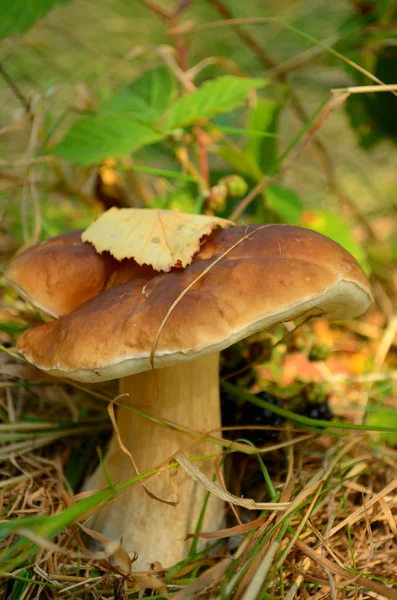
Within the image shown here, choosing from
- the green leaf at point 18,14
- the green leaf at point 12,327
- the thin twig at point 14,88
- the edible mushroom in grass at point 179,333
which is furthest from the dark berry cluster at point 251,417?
the green leaf at point 18,14

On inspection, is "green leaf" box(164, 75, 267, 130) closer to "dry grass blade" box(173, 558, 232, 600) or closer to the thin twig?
the thin twig

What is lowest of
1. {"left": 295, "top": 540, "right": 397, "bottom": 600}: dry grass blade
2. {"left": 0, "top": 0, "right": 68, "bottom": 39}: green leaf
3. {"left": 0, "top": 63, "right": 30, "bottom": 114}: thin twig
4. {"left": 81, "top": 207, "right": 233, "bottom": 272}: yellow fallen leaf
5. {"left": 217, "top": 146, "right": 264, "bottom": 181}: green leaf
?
{"left": 295, "top": 540, "right": 397, "bottom": 600}: dry grass blade

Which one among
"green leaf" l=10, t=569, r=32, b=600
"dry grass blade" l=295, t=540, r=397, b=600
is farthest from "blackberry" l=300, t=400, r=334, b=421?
"green leaf" l=10, t=569, r=32, b=600

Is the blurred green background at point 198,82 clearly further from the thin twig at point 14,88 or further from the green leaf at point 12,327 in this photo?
the green leaf at point 12,327

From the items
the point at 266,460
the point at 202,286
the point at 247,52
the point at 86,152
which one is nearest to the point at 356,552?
the point at 266,460

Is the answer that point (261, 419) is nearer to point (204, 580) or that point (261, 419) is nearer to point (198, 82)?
point (204, 580)

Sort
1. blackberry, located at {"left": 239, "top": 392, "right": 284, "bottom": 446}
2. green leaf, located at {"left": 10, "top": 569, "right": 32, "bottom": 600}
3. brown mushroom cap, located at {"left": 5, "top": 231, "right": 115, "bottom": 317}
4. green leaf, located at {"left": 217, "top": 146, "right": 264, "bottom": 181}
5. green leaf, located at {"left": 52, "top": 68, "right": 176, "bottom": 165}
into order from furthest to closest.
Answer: green leaf, located at {"left": 217, "top": 146, "right": 264, "bottom": 181}, green leaf, located at {"left": 52, "top": 68, "right": 176, "bottom": 165}, blackberry, located at {"left": 239, "top": 392, "right": 284, "bottom": 446}, brown mushroom cap, located at {"left": 5, "top": 231, "right": 115, "bottom": 317}, green leaf, located at {"left": 10, "top": 569, "right": 32, "bottom": 600}
